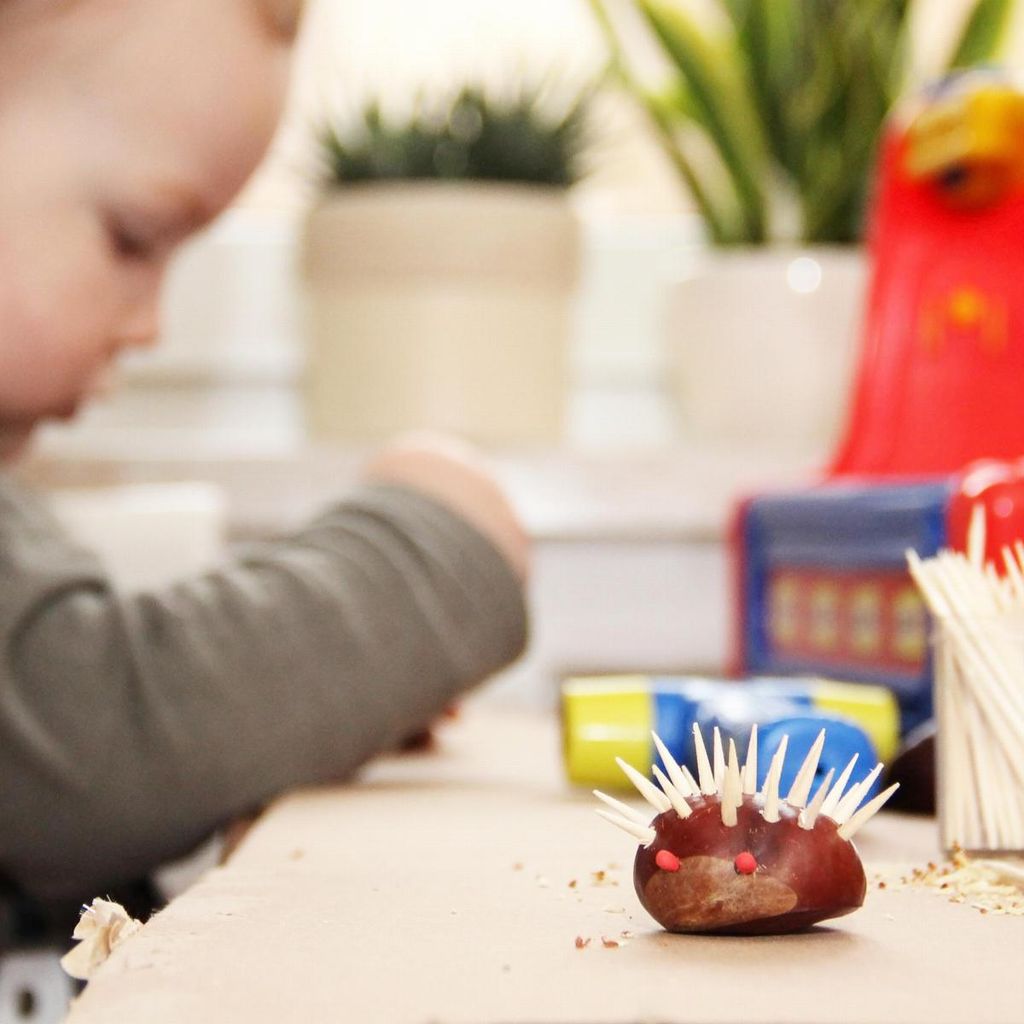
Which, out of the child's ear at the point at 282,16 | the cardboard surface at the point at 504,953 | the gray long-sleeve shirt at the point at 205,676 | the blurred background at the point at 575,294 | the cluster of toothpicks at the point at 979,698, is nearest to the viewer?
the cardboard surface at the point at 504,953

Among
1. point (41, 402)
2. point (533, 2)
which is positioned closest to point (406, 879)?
point (41, 402)

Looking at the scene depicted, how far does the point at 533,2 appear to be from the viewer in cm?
104

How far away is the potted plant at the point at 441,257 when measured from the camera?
2.81 ft

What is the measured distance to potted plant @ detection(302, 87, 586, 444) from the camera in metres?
0.86

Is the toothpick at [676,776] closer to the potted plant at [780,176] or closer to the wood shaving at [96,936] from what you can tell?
the wood shaving at [96,936]

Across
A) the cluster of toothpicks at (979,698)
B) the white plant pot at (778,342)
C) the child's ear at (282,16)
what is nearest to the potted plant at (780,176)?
the white plant pot at (778,342)

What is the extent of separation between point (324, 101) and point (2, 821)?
620mm

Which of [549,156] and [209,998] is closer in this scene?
[209,998]

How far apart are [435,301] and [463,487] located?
0.36 metres

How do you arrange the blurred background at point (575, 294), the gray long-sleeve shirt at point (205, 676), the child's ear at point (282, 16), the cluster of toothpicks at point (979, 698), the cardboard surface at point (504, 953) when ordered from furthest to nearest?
the blurred background at point (575, 294) < the child's ear at point (282, 16) < the gray long-sleeve shirt at point (205, 676) < the cluster of toothpicks at point (979, 698) < the cardboard surface at point (504, 953)

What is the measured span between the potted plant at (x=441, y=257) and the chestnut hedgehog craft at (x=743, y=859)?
64 centimetres

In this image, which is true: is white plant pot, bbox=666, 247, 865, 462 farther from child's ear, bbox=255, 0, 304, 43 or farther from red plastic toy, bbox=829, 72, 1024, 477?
child's ear, bbox=255, 0, 304, 43

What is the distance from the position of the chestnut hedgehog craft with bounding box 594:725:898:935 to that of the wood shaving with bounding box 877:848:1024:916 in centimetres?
4

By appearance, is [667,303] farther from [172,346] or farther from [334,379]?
[172,346]
